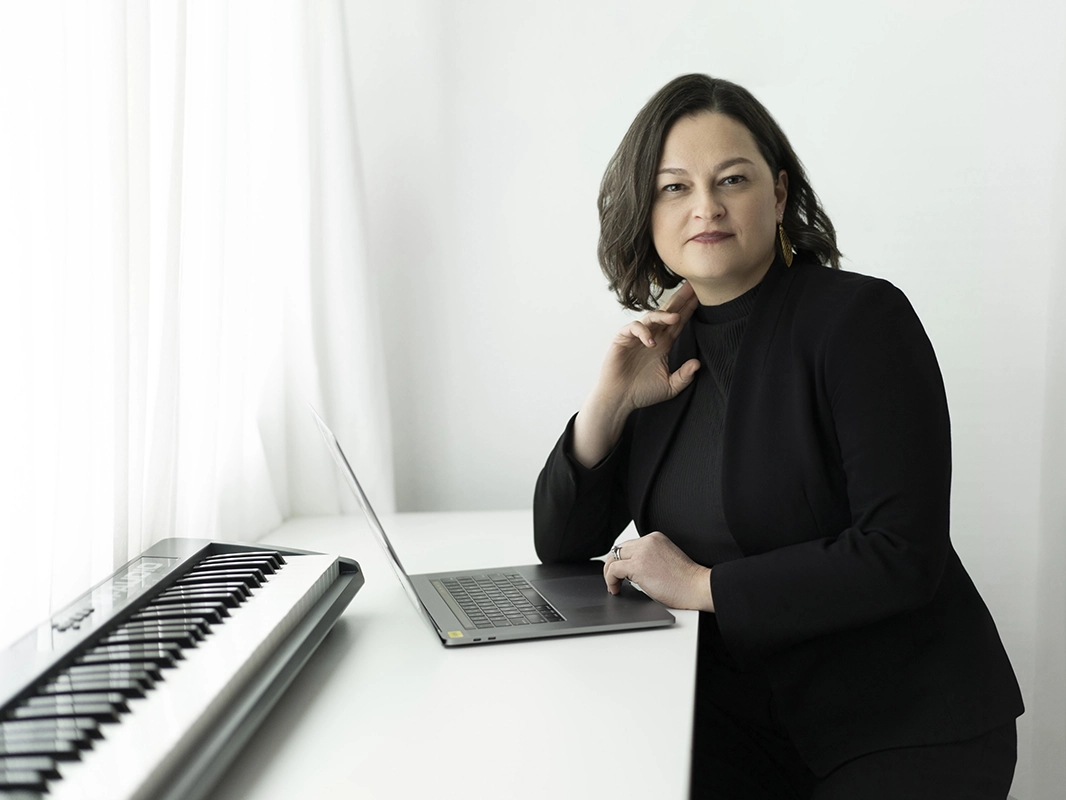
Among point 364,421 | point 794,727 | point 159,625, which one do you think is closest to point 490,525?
point 364,421

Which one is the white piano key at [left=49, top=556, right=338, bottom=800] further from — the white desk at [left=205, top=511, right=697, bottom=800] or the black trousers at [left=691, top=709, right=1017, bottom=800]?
the black trousers at [left=691, top=709, right=1017, bottom=800]

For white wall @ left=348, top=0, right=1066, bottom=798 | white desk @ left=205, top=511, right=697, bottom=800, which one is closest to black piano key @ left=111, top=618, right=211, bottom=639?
white desk @ left=205, top=511, right=697, bottom=800

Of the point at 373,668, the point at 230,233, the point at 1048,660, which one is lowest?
the point at 1048,660

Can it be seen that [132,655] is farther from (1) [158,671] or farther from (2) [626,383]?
(2) [626,383]

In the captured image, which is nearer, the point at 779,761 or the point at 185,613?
the point at 185,613

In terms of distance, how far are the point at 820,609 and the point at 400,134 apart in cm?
158

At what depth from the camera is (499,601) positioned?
4.51 feet

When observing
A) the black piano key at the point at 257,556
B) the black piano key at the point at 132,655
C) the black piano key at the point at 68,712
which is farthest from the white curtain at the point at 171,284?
the black piano key at the point at 68,712

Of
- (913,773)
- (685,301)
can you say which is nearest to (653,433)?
(685,301)

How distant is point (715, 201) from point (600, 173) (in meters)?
0.91

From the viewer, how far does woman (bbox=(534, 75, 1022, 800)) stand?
47.2 inches

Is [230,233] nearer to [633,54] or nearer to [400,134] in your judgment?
[400,134]

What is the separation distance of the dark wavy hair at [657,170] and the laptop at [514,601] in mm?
515

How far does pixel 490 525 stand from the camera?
6.68 feet
